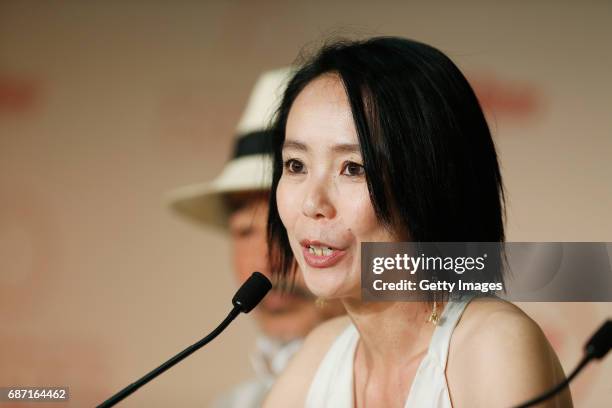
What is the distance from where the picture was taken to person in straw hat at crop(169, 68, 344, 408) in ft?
5.98

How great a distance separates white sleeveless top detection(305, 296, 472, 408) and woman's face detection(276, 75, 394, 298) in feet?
0.46

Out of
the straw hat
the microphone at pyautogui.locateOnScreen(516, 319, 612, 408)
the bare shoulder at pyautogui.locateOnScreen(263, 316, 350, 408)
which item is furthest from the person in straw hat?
the microphone at pyautogui.locateOnScreen(516, 319, 612, 408)

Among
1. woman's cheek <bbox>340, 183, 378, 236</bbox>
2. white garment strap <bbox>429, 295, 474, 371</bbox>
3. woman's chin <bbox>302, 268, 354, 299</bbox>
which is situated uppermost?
woman's cheek <bbox>340, 183, 378, 236</bbox>

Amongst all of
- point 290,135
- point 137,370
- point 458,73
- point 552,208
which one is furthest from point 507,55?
point 137,370

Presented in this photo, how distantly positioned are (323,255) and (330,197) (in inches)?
3.7

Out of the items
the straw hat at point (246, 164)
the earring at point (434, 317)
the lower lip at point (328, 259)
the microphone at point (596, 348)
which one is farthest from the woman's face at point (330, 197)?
the straw hat at point (246, 164)

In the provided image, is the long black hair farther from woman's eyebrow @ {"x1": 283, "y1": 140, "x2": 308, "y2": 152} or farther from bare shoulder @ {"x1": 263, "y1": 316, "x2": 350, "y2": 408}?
bare shoulder @ {"x1": 263, "y1": 316, "x2": 350, "y2": 408}

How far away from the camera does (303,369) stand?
4.25 ft

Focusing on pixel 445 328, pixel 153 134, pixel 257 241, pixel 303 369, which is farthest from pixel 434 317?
pixel 153 134

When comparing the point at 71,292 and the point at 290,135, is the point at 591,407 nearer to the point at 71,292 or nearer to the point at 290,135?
the point at 290,135

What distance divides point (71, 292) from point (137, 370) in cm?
26

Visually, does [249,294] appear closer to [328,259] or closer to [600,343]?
[328,259]

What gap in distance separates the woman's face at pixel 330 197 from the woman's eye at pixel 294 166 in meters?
0.02

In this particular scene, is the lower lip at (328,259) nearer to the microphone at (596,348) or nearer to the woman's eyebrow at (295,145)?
the woman's eyebrow at (295,145)
